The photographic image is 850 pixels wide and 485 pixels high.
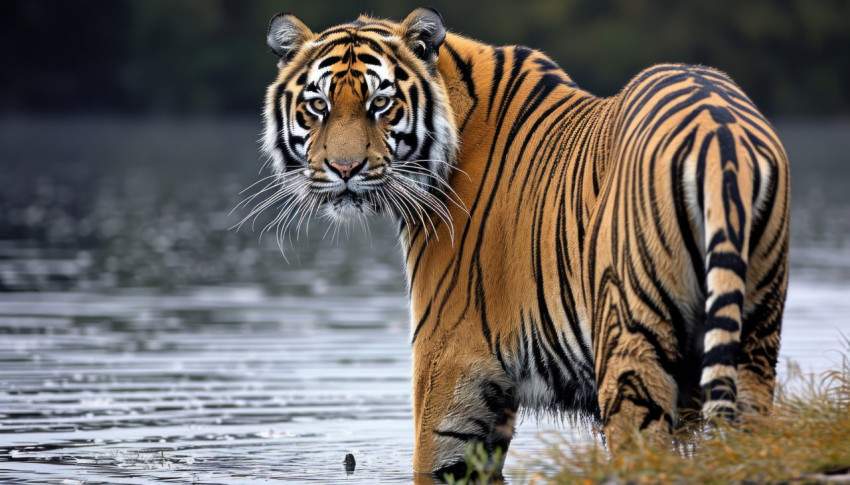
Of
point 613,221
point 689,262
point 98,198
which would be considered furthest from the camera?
point 98,198

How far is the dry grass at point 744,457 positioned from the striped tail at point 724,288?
0.47ft

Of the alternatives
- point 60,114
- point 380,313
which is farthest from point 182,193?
point 60,114

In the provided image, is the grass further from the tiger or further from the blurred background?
the blurred background

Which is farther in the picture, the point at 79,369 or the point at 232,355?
the point at 232,355

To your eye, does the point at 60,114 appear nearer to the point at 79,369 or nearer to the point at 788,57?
the point at 788,57

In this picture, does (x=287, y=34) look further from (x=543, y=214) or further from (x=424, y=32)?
(x=543, y=214)

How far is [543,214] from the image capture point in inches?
215

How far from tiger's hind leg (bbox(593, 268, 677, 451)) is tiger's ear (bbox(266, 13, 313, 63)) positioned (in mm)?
2084

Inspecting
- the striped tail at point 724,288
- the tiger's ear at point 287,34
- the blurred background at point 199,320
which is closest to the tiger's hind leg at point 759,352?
the striped tail at point 724,288

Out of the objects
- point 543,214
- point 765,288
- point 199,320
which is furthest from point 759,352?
point 199,320

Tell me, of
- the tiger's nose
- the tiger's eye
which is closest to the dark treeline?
the tiger's eye

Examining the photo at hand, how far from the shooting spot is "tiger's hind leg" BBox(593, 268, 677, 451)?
4492 mm

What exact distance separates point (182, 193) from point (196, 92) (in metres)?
51.6

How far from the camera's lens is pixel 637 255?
452 cm
